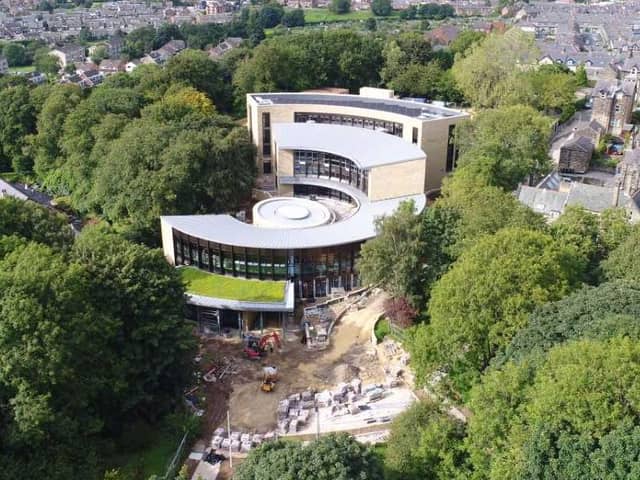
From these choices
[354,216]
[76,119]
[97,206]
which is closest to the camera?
[354,216]

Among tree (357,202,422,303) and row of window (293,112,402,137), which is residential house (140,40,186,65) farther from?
tree (357,202,422,303)

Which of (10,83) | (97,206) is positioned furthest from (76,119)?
(10,83)

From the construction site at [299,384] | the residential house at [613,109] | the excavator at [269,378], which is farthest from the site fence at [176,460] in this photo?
the residential house at [613,109]

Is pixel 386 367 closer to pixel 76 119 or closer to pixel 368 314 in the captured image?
pixel 368 314

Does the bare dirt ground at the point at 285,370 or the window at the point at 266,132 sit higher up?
the window at the point at 266,132

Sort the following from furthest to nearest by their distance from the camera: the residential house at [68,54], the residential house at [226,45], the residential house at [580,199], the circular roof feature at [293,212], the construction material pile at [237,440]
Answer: the residential house at [68,54] < the residential house at [226,45] < the circular roof feature at [293,212] < the residential house at [580,199] < the construction material pile at [237,440]

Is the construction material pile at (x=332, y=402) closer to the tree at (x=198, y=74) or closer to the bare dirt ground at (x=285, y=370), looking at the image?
the bare dirt ground at (x=285, y=370)

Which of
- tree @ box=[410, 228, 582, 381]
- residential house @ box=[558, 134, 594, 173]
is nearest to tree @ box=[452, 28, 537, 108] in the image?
residential house @ box=[558, 134, 594, 173]
